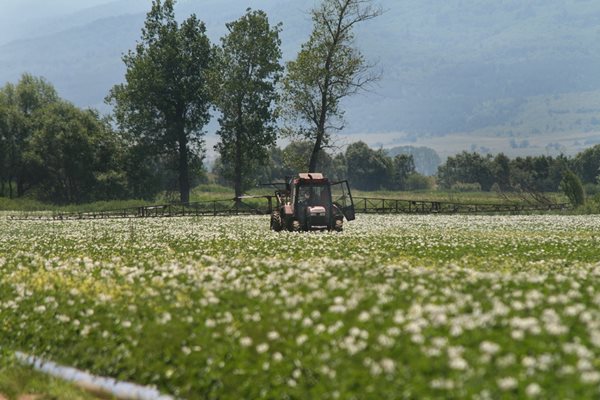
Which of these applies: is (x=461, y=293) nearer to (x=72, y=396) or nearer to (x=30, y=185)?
(x=72, y=396)

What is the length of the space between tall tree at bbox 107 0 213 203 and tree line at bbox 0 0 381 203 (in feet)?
0.42

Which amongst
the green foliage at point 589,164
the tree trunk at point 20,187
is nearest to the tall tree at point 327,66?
the tree trunk at point 20,187

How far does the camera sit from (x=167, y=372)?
926 centimetres

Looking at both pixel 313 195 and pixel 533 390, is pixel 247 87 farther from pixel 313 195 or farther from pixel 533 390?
pixel 533 390

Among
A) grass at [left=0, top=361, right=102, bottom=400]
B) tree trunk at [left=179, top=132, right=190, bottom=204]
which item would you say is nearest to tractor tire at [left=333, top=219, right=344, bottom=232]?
grass at [left=0, top=361, right=102, bottom=400]

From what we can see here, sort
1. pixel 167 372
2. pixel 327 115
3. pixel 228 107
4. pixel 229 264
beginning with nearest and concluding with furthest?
pixel 167 372
pixel 229 264
pixel 327 115
pixel 228 107

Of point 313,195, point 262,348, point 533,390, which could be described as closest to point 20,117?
point 313,195

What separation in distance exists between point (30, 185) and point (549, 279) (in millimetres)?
104589

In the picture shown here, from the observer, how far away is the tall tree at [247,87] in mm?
75938

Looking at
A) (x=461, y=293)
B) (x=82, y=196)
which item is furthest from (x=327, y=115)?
(x=461, y=293)

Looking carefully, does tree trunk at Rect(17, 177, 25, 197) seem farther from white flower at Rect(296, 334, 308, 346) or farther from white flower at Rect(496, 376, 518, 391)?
white flower at Rect(496, 376, 518, 391)

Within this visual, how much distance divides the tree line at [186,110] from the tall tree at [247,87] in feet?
0.39

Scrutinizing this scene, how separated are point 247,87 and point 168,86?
1207cm

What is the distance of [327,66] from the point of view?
207 ft
